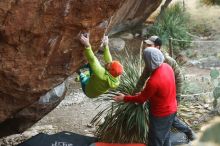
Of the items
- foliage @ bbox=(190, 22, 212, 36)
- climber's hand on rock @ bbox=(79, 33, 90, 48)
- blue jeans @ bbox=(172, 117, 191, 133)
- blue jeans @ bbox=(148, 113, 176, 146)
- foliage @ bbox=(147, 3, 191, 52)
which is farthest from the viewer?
foliage @ bbox=(190, 22, 212, 36)

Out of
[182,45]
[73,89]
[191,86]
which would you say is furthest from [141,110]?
[182,45]

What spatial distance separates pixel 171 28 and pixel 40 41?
1009 cm

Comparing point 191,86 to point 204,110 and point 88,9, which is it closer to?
point 204,110

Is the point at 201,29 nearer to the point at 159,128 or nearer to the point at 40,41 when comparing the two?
the point at 159,128

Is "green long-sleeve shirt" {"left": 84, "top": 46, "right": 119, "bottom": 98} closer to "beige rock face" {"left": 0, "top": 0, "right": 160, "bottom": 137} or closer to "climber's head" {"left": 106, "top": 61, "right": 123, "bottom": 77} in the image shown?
"climber's head" {"left": 106, "top": 61, "right": 123, "bottom": 77}

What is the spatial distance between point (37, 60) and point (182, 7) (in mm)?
12200

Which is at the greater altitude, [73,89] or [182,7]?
[182,7]

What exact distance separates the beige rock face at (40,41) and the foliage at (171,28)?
28.5 feet

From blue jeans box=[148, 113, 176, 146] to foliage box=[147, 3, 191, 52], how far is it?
799 cm

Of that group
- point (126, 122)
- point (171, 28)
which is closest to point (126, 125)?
point (126, 122)

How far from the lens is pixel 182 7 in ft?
52.1

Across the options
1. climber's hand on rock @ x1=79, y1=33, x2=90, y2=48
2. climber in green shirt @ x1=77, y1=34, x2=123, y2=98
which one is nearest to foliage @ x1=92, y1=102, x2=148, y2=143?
climber in green shirt @ x1=77, y1=34, x2=123, y2=98

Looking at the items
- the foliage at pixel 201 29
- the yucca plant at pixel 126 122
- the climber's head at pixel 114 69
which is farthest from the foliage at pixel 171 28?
the climber's head at pixel 114 69

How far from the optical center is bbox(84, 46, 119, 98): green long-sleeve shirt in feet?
14.8
